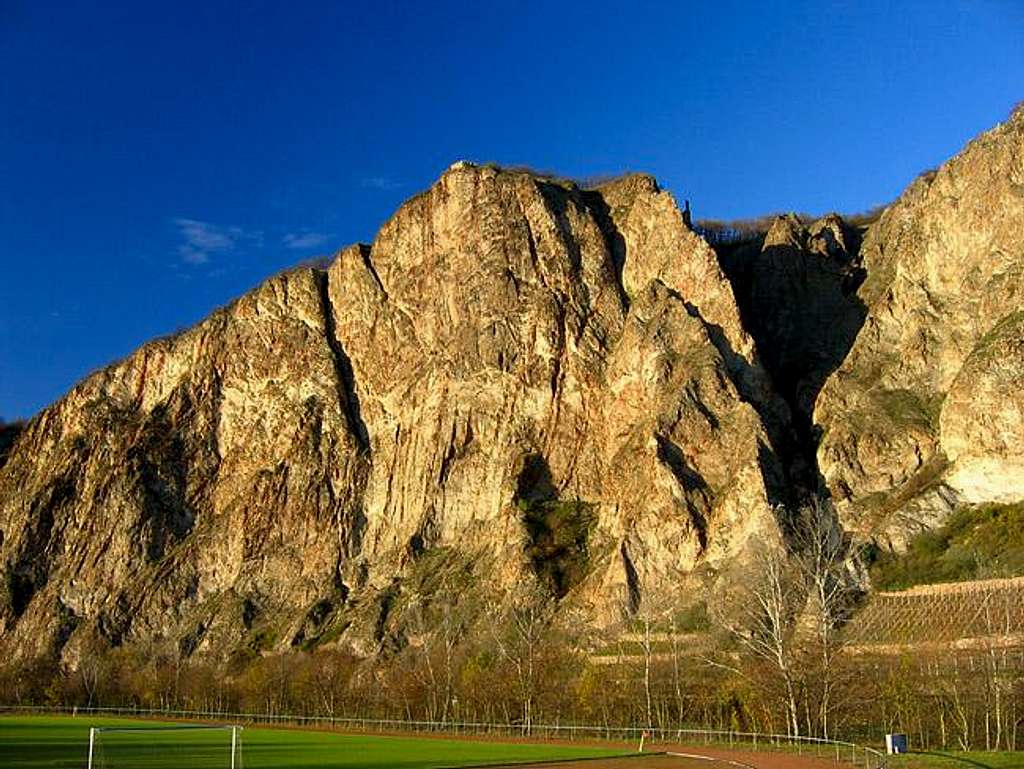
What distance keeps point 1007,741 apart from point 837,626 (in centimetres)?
3203

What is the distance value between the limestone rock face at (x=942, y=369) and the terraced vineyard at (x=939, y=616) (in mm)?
8675

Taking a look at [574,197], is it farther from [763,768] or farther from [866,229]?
[763,768]

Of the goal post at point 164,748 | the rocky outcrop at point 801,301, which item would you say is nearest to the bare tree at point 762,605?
the rocky outcrop at point 801,301

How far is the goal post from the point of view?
45156 mm

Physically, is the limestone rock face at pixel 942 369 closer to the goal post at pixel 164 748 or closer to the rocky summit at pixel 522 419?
the rocky summit at pixel 522 419

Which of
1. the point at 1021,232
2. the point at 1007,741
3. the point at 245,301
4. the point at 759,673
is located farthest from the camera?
the point at 245,301

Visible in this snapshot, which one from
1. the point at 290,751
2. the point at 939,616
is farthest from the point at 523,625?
the point at 290,751

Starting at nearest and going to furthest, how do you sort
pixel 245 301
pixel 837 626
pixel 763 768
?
pixel 763 768
pixel 837 626
pixel 245 301

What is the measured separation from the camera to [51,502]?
147625mm

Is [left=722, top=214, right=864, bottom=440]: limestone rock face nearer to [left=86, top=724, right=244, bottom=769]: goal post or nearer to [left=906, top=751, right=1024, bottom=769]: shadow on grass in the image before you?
[left=86, top=724, right=244, bottom=769]: goal post

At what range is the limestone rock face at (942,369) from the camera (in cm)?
9194

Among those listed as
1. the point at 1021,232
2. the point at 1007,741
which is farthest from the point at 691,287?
the point at 1007,741

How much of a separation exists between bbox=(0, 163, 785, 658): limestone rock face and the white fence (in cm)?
1835

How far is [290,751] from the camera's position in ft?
184
